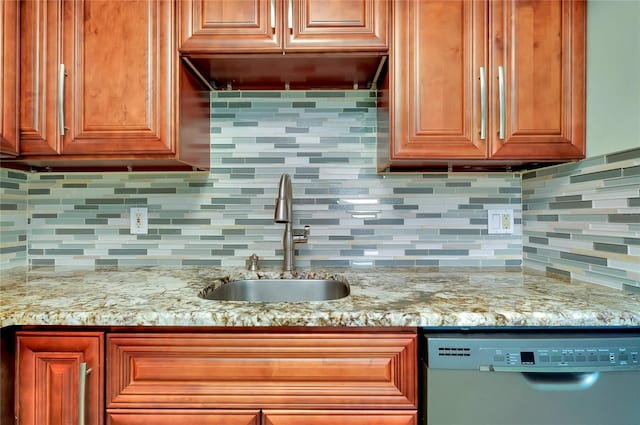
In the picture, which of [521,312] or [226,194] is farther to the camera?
[226,194]

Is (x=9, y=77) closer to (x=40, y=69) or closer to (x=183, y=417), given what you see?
(x=40, y=69)

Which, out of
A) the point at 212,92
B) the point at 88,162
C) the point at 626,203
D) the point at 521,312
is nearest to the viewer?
the point at 521,312

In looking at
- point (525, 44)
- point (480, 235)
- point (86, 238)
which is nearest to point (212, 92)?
point (86, 238)

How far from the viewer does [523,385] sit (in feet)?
2.86

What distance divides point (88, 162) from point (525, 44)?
1.57 metres

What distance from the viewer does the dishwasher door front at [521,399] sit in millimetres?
869

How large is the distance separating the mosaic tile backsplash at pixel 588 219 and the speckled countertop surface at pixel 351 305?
0.28 feet

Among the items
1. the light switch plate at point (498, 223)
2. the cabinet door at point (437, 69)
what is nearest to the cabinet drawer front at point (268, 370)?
the cabinet door at point (437, 69)

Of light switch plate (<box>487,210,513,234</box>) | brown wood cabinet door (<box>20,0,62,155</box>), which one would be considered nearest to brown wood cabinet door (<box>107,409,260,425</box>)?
brown wood cabinet door (<box>20,0,62,155</box>)

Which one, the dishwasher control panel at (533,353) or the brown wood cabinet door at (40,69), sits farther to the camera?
the brown wood cabinet door at (40,69)

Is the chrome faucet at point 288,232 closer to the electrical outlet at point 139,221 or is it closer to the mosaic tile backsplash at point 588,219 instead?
the electrical outlet at point 139,221

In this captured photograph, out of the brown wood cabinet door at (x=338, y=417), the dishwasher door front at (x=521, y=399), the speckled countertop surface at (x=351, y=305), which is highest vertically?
the speckled countertop surface at (x=351, y=305)

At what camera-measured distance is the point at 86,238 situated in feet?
5.20

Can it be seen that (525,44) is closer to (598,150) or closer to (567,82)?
(567,82)
